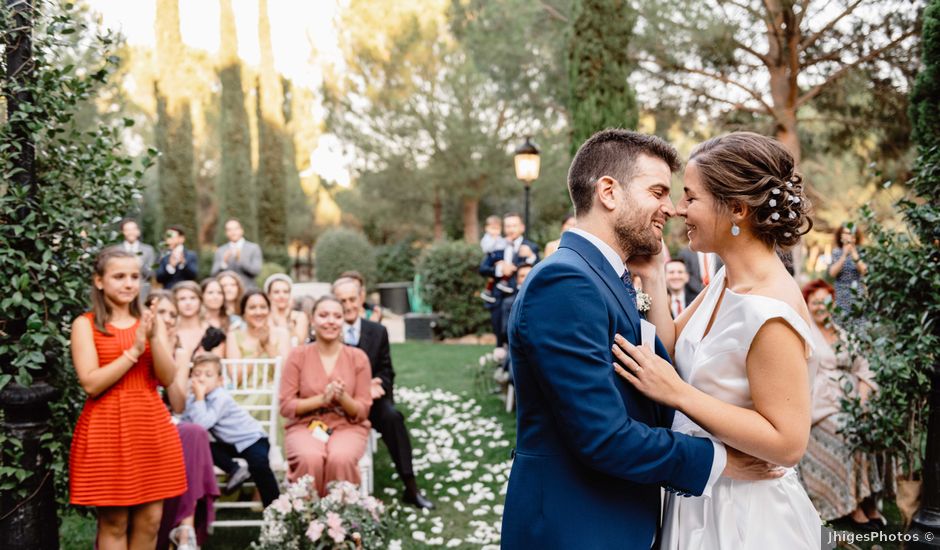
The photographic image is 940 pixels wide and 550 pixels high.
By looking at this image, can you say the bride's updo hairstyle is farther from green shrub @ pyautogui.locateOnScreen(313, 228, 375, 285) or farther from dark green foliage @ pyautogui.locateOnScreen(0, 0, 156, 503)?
green shrub @ pyautogui.locateOnScreen(313, 228, 375, 285)

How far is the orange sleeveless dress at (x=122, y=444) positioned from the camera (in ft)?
11.1

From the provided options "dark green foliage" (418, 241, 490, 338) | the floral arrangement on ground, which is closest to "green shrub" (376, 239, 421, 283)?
"dark green foliage" (418, 241, 490, 338)

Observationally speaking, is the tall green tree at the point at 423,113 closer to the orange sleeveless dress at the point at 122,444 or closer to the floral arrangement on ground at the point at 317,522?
the floral arrangement on ground at the point at 317,522

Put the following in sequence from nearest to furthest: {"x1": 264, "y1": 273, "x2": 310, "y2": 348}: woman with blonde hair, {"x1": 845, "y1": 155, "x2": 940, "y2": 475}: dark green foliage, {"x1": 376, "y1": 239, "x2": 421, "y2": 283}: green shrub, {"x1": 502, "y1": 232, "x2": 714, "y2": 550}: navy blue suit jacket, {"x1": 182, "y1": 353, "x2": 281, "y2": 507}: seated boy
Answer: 1. {"x1": 502, "y1": 232, "x2": 714, "y2": 550}: navy blue suit jacket
2. {"x1": 845, "y1": 155, "x2": 940, "y2": 475}: dark green foliage
3. {"x1": 182, "y1": 353, "x2": 281, "y2": 507}: seated boy
4. {"x1": 264, "y1": 273, "x2": 310, "y2": 348}: woman with blonde hair
5. {"x1": 376, "y1": 239, "x2": 421, "y2": 283}: green shrub

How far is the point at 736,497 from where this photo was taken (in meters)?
2.03

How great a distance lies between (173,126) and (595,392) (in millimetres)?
22778

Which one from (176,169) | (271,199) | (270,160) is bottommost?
(271,199)

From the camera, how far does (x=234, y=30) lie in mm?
24188

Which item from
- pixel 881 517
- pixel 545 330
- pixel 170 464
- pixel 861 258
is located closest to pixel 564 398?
pixel 545 330

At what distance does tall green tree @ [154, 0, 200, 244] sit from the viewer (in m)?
21.1

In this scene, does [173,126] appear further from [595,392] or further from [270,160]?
[595,392]

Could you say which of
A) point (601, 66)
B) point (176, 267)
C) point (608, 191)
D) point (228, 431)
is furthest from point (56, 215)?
point (601, 66)

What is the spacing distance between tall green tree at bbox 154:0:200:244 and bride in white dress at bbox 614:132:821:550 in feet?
68.5

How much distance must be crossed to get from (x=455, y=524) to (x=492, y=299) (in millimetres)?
4841
